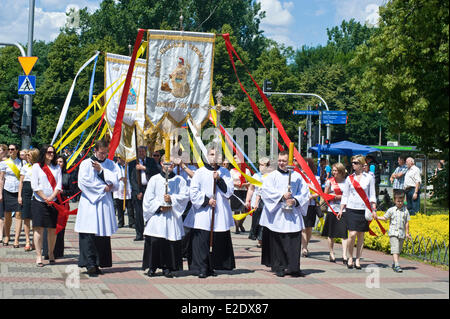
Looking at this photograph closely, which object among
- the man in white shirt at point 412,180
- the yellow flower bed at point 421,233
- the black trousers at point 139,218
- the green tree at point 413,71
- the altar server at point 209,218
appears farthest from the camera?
the man in white shirt at point 412,180

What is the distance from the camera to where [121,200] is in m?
17.1

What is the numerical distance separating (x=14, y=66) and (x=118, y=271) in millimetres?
62108

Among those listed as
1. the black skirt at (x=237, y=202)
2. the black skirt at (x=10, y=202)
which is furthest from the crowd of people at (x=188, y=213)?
the black skirt at (x=237, y=202)

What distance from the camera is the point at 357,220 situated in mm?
11078

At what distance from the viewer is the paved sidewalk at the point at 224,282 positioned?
8.38 meters

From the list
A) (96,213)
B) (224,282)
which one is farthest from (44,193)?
(224,282)

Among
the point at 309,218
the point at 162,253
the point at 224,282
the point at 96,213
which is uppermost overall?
the point at 96,213

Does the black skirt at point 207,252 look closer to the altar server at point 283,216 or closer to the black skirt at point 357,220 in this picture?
the altar server at point 283,216

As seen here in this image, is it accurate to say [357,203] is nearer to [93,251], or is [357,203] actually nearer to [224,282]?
[224,282]

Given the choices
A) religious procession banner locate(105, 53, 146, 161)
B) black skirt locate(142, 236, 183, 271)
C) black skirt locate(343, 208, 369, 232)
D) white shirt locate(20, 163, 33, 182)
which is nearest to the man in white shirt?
black skirt locate(343, 208, 369, 232)

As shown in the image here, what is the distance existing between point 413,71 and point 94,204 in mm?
8920

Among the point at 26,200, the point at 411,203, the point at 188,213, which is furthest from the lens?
the point at 411,203

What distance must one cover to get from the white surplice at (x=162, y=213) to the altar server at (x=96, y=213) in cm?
58
